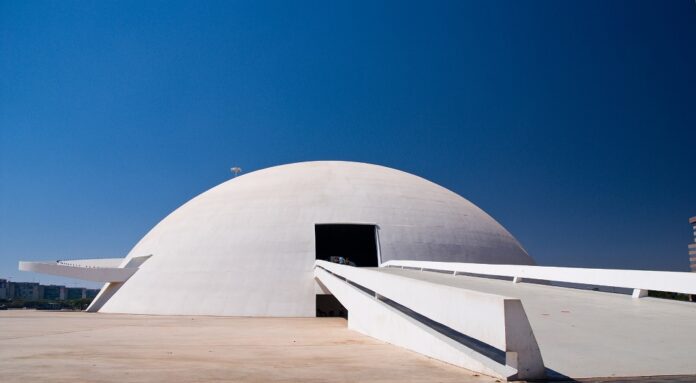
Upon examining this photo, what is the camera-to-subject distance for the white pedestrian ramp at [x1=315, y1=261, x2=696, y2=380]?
4816 millimetres

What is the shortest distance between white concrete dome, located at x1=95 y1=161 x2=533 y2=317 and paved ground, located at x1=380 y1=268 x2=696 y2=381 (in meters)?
14.5

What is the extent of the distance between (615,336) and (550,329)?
2.58ft

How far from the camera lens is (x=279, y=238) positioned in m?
24.5

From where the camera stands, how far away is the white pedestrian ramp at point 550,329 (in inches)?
190

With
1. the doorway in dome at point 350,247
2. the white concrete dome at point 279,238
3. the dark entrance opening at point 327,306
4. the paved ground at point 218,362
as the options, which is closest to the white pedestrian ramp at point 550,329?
the paved ground at point 218,362

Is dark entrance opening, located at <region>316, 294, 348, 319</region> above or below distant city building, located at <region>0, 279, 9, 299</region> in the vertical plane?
above

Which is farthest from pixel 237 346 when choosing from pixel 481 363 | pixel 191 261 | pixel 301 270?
pixel 191 261

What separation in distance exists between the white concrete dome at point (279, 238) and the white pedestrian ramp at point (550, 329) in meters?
12.7

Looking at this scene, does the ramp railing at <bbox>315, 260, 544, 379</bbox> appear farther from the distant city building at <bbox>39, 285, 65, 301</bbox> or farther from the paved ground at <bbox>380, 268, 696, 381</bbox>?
the distant city building at <bbox>39, 285, 65, 301</bbox>

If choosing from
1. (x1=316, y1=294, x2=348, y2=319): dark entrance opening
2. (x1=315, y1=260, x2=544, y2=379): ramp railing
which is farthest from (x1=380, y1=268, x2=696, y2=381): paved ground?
(x1=316, y1=294, x2=348, y2=319): dark entrance opening

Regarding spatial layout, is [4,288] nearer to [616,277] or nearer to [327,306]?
[327,306]

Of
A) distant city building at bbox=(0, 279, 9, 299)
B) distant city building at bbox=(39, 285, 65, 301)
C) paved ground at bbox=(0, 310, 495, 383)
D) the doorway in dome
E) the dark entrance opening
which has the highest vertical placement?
the doorway in dome

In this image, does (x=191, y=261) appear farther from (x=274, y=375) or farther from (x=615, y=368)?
(x=615, y=368)

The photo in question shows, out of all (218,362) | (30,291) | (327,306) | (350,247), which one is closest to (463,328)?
(218,362)
